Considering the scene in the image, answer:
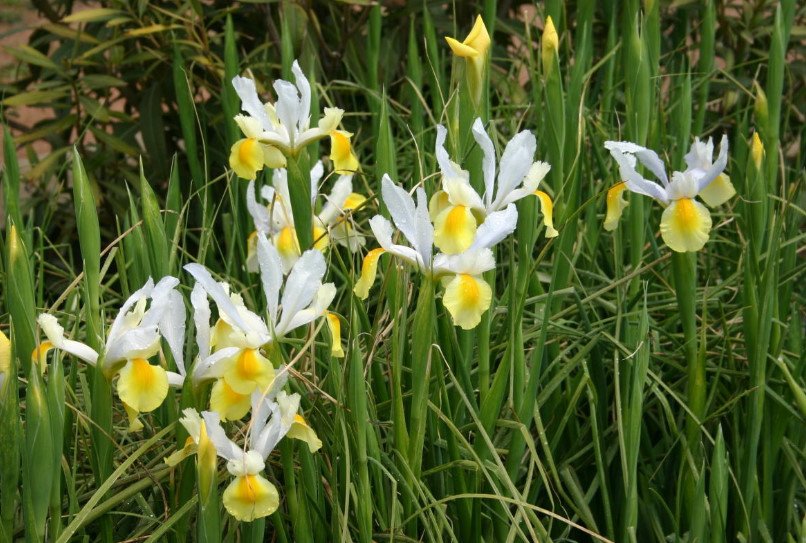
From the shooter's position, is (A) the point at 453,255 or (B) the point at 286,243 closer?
(A) the point at 453,255

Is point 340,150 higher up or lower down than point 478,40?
lower down

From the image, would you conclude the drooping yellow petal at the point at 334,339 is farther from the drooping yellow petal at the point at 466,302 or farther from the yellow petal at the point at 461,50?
the yellow petal at the point at 461,50

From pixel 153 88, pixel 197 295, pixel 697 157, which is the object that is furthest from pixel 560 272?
pixel 153 88

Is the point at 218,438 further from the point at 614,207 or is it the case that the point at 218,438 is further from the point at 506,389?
the point at 614,207

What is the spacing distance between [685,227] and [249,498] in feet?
2.18

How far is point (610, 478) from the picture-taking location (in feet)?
5.50

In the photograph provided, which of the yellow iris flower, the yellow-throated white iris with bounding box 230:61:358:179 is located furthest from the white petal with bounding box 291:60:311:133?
the yellow iris flower

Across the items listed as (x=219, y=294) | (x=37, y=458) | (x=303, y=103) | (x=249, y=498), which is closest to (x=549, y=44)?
(x=303, y=103)

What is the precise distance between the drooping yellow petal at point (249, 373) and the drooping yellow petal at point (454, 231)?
0.78 feet

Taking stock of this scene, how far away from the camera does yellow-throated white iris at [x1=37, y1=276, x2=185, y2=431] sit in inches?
48.7

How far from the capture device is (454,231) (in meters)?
1.29

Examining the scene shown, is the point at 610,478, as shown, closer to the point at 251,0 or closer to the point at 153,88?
the point at 251,0

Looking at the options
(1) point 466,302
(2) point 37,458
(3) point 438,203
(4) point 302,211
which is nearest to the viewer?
(2) point 37,458

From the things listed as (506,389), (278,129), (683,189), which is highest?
(278,129)
